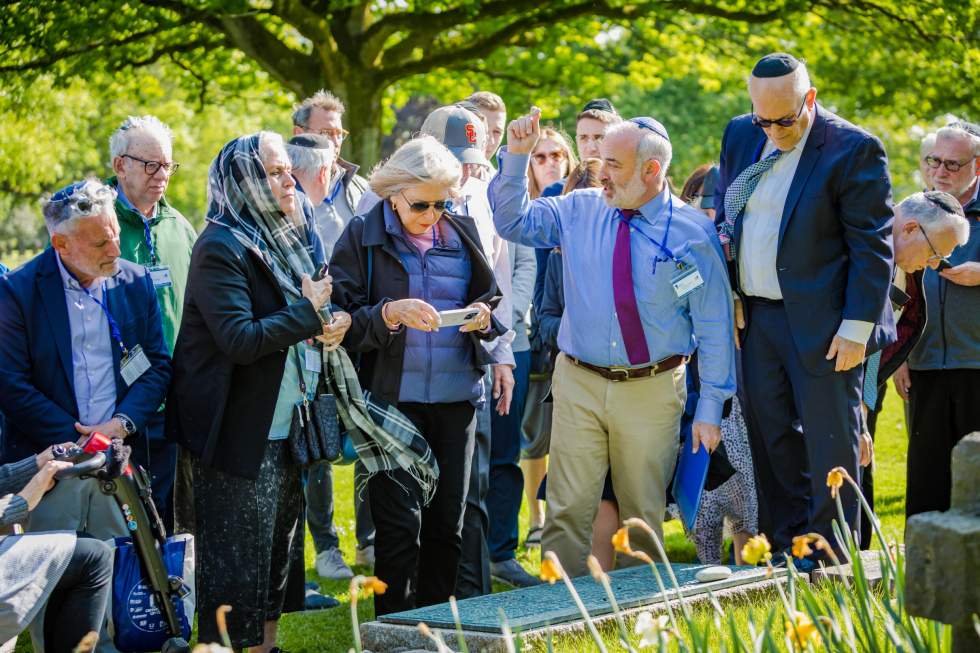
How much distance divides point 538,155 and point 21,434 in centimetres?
377

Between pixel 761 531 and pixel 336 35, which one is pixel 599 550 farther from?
pixel 336 35

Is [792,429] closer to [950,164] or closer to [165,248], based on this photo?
[950,164]

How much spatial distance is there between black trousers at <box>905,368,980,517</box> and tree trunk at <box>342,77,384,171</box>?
29.6 ft

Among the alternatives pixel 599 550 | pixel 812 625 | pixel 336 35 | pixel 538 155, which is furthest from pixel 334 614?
pixel 336 35

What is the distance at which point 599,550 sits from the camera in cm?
596

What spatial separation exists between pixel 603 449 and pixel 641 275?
78 centimetres

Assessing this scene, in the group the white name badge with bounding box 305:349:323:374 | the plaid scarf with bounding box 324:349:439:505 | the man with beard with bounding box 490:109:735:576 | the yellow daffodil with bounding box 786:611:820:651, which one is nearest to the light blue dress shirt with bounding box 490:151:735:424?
the man with beard with bounding box 490:109:735:576

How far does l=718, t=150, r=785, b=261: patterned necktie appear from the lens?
17.7ft

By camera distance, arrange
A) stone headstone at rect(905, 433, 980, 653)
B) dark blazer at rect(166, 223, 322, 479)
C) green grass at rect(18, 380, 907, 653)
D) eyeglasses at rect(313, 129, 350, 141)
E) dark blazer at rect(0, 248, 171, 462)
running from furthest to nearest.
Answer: eyeglasses at rect(313, 129, 350, 141), dark blazer at rect(0, 248, 171, 462), dark blazer at rect(166, 223, 322, 479), green grass at rect(18, 380, 907, 653), stone headstone at rect(905, 433, 980, 653)

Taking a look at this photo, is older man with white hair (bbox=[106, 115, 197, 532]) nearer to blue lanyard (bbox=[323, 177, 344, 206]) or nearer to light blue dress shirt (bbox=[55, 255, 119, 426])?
light blue dress shirt (bbox=[55, 255, 119, 426])

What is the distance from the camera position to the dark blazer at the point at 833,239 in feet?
16.9

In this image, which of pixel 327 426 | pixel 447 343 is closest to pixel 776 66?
pixel 447 343

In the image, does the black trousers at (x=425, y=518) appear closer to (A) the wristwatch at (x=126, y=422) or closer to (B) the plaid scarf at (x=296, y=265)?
(B) the plaid scarf at (x=296, y=265)

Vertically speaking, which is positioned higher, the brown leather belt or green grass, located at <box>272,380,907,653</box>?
the brown leather belt
